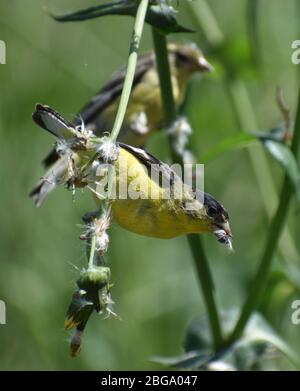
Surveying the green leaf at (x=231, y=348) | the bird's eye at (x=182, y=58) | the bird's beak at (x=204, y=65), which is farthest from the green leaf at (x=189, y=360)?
the bird's eye at (x=182, y=58)

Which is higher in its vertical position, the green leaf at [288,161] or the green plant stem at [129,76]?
the green plant stem at [129,76]

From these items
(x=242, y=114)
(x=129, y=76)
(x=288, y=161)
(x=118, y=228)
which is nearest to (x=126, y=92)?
(x=129, y=76)

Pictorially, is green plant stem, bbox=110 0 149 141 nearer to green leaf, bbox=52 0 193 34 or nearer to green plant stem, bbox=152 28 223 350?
green leaf, bbox=52 0 193 34

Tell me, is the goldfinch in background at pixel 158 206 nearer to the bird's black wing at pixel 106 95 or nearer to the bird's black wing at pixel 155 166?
the bird's black wing at pixel 155 166

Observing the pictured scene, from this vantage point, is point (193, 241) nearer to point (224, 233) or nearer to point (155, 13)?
point (224, 233)

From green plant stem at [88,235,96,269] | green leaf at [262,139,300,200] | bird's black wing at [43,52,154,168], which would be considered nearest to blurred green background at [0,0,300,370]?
bird's black wing at [43,52,154,168]

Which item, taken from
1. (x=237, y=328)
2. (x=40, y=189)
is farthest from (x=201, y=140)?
(x=237, y=328)
